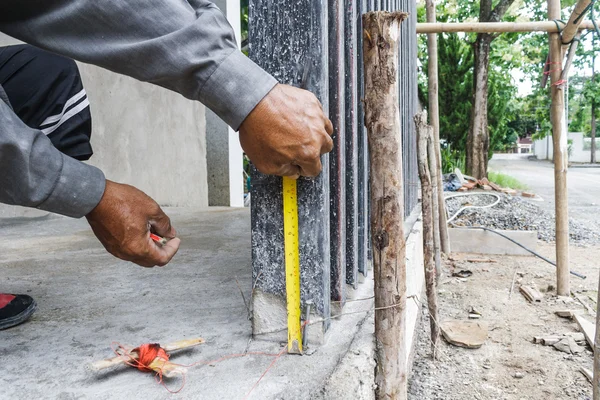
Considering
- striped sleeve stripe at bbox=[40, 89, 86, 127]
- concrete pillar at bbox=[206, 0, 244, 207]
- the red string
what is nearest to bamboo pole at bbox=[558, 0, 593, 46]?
striped sleeve stripe at bbox=[40, 89, 86, 127]

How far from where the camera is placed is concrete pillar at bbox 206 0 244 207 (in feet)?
20.3

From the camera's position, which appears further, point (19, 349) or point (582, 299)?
point (582, 299)

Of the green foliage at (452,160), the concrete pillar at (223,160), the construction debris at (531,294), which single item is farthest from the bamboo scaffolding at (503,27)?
the green foliage at (452,160)

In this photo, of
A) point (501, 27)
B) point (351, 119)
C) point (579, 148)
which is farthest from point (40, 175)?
point (579, 148)

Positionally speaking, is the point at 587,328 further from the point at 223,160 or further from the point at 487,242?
the point at 223,160

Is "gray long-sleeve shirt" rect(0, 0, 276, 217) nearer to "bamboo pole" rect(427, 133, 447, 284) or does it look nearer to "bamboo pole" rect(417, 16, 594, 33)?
"bamboo pole" rect(427, 133, 447, 284)

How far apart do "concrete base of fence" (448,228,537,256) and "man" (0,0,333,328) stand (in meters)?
4.87

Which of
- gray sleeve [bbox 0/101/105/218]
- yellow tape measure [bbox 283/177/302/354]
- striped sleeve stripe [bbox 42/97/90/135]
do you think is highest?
striped sleeve stripe [bbox 42/97/90/135]

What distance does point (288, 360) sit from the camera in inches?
58.3

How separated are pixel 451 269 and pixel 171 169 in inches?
130

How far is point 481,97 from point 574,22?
7615mm

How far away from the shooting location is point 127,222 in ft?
4.24

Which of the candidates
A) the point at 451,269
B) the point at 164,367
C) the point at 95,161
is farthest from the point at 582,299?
the point at 95,161

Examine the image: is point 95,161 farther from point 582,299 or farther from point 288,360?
point 582,299
